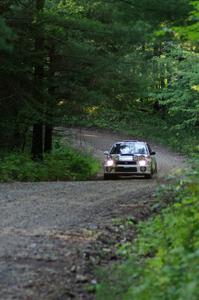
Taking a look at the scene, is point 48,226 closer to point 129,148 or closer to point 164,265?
point 164,265

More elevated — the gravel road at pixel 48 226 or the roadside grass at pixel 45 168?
the roadside grass at pixel 45 168

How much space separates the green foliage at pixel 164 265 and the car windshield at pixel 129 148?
510 inches

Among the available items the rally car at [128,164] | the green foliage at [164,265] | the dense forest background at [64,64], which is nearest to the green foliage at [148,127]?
the dense forest background at [64,64]

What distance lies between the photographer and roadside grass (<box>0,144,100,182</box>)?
66.1 feet

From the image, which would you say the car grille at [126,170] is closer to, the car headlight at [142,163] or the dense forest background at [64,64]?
the car headlight at [142,163]

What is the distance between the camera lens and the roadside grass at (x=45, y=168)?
2016 cm

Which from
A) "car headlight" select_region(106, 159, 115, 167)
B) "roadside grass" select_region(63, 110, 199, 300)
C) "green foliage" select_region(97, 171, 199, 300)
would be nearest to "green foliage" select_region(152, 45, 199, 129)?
"car headlight" select_region(106, 159, 115, 167)

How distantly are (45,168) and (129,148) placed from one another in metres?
3.59

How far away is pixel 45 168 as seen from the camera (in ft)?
72.0

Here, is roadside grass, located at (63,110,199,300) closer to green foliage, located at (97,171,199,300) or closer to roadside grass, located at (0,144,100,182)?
green foliage, located at (97,171,199,300)

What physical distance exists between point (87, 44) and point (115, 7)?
219cm

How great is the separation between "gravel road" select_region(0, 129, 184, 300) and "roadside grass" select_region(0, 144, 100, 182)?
1960 mm

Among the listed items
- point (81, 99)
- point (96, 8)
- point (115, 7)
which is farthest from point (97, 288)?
point (96, 8)

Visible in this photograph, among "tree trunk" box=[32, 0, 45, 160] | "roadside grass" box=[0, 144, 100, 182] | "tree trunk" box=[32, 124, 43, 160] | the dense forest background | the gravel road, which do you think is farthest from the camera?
"tree trunk" box=[32, 124, 43, 160]
